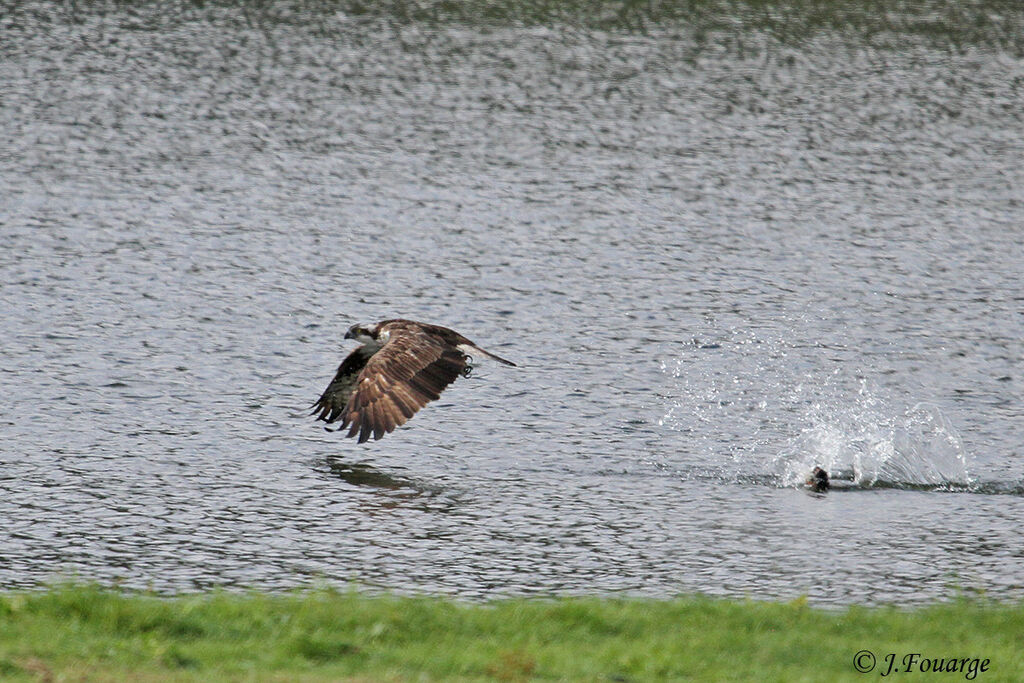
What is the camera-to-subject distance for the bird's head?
15750mm

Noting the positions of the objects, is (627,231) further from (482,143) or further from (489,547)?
(489,547)

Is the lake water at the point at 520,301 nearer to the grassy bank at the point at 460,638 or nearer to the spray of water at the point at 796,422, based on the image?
the spray of water at the point at 796,422

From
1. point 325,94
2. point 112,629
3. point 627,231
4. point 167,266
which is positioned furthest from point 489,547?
point 325,94

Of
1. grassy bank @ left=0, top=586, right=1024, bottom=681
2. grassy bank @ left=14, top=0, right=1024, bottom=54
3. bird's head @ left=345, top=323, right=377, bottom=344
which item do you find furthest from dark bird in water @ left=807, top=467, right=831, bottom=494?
grassy bank @ left=14, top=0, right=1024, bottom=54

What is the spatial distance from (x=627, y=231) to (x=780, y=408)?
7.72 meters

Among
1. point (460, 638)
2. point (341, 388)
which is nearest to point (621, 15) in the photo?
point (341, 388)

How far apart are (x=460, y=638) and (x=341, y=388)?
6.09m

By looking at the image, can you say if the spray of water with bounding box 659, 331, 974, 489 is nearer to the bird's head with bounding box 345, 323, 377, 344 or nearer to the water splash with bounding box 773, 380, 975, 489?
the water splash with bounding box 773, 380, 975, 489

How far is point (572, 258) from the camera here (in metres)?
23.5

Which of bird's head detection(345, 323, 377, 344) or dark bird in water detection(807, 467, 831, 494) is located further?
bird's head detection(345, 323, 377, 344)

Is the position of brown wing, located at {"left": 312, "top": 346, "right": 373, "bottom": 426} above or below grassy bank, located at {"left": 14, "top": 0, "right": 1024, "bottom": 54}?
below

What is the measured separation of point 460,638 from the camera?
10227 millimetres

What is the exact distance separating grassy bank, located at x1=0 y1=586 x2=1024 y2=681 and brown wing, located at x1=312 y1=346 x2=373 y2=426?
15.3 ft

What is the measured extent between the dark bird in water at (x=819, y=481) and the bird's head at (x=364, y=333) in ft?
14.4
